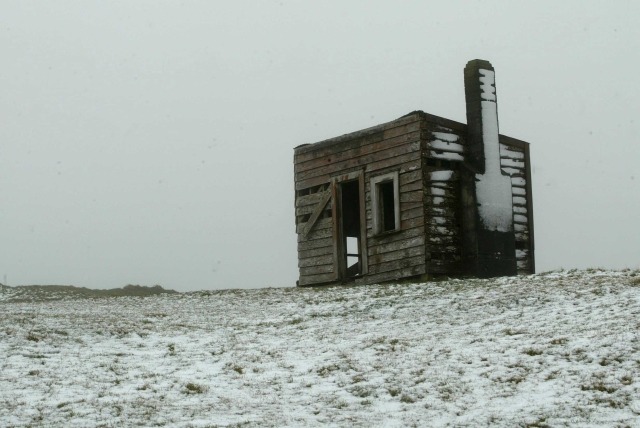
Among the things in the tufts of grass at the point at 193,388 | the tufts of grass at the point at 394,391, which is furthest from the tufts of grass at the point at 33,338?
the tufts of grass at the point at 394,391

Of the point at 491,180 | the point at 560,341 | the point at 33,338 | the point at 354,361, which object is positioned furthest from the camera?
the point at 491,180

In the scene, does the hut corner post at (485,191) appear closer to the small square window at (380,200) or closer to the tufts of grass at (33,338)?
the small square window at (380,200)

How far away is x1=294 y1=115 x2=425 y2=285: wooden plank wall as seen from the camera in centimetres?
2306

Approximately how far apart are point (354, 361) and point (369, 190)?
11.8 metres

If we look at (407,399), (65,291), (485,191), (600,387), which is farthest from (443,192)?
(65,291)

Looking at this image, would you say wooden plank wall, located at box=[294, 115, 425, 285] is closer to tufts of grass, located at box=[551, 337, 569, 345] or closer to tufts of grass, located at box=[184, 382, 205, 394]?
tufts of grass, located at box=[551, 337, 569, 345]

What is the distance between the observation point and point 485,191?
77.0 feet

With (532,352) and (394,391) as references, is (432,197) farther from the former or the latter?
(394,391)

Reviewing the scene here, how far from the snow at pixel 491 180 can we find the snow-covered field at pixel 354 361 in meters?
4.46

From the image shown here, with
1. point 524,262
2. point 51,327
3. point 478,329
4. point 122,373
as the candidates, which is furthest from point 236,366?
point 524,262

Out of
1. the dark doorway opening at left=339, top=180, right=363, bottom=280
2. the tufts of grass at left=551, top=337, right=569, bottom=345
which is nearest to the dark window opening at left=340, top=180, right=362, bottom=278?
the dark doorway opening at left=339, top=180, right=363, bottom=280

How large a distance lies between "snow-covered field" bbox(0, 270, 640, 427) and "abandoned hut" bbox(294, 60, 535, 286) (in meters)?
3.83

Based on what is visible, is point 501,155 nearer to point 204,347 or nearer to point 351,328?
point 351,328

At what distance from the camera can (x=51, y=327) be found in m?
16.3
